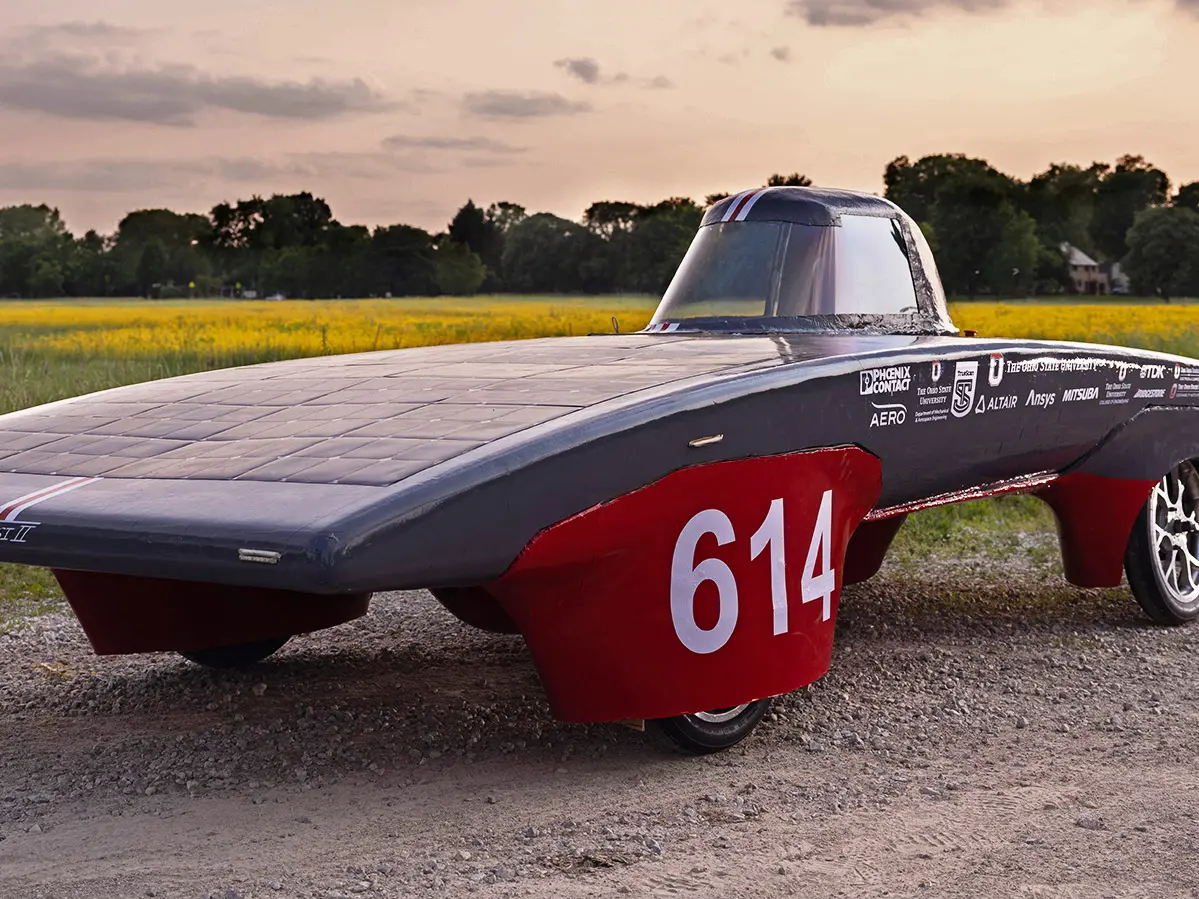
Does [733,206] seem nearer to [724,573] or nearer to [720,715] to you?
[724,573]

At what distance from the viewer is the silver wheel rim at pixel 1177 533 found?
605cm

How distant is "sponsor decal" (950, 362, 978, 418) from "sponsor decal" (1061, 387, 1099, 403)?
2.40 ft

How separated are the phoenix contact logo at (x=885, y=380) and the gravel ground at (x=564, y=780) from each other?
106 cm

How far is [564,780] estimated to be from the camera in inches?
154

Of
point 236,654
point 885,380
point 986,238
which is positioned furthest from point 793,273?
point 986,238

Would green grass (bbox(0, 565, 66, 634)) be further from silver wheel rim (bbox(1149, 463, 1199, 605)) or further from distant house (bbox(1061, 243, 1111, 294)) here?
distant house (bbox(1061, 243, 1111, 294))

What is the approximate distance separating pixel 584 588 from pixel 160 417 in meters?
1.52

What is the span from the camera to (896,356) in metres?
4.43

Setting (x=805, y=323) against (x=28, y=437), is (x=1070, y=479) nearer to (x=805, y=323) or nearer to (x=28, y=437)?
(x=805, y=323)

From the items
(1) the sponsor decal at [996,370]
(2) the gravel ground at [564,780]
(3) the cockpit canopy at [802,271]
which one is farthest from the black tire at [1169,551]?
(1) the sponsor decal at [996,370]

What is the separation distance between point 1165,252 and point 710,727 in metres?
31.2

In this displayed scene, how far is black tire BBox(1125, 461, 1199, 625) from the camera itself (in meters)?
6.00

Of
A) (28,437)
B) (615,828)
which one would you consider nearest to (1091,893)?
(615,828)

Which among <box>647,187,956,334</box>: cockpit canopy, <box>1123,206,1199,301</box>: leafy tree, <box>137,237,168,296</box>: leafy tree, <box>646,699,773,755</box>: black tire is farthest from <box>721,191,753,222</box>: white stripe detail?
<box>137,237,168,296</box>: leafy tree
